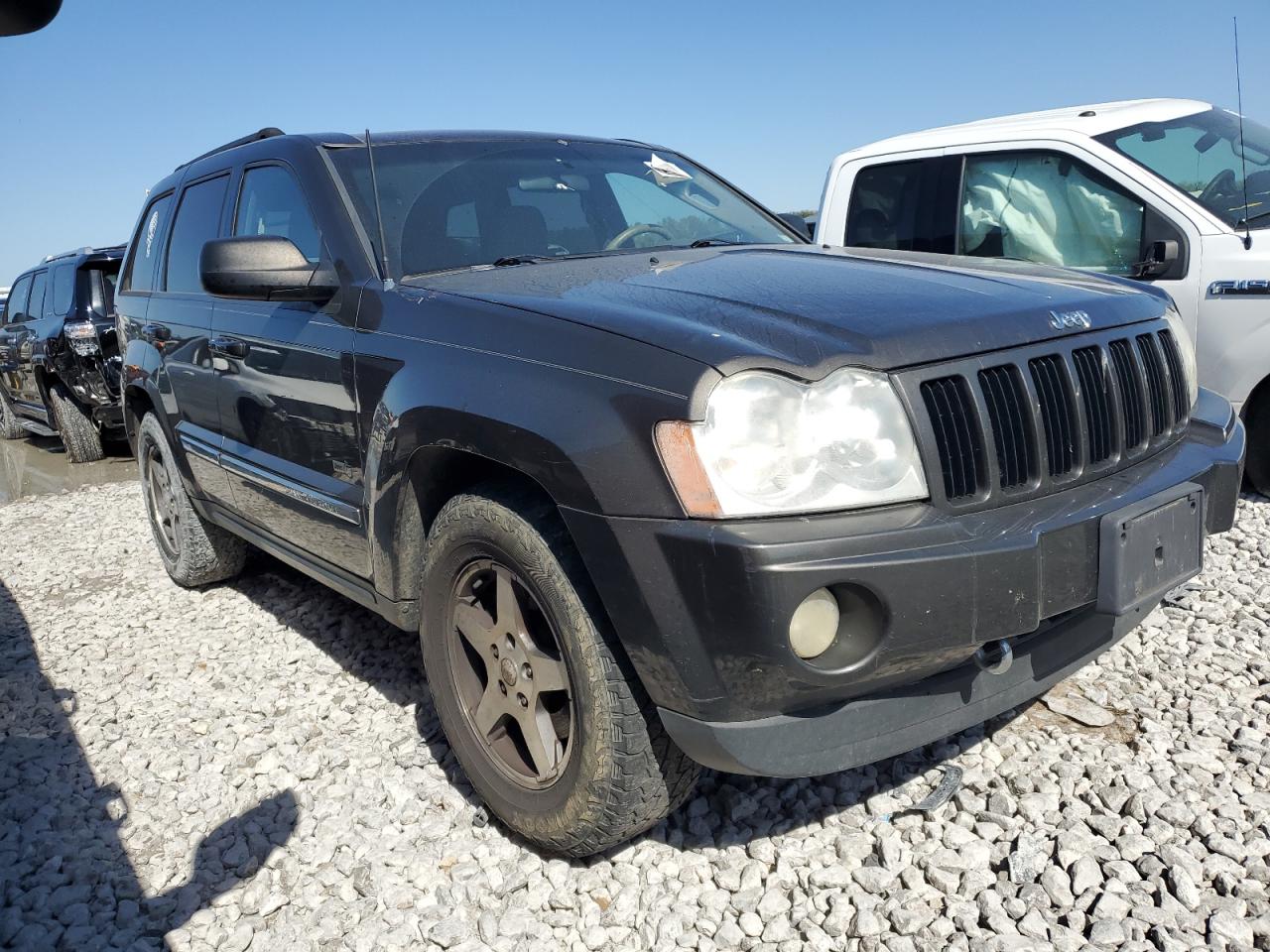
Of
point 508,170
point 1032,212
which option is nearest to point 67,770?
point 508,170

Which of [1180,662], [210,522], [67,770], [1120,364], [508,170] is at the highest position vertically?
[508,170]

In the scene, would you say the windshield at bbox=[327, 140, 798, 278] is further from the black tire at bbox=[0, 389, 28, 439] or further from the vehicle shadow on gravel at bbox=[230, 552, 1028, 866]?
the black tire at bbox=[0, 389, 28, 439]

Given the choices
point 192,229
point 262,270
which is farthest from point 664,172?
point 192,229

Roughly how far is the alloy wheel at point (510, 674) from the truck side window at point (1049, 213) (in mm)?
3765

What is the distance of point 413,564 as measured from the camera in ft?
8.77

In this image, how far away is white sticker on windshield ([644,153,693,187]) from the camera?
364 centimetres

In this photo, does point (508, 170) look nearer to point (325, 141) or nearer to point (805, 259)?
point (325, 141)

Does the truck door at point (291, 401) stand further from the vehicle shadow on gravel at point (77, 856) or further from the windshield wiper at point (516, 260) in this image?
the vehicle shadow on gravel at point (77, 856)

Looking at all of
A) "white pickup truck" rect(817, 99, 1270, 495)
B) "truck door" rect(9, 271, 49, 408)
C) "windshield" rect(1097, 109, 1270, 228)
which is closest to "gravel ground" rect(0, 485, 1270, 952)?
"white pickup truck" rect(817, 99, 1270, 495)

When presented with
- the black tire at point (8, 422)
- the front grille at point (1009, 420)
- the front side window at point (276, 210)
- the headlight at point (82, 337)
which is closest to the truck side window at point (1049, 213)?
the front grille at point (1009, 420)

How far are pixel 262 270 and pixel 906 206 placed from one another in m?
4.08

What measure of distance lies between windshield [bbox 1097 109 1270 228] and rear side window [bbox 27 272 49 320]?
9.18 metres

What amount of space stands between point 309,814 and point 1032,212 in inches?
178

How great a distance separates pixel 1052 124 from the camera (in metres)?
5.29
